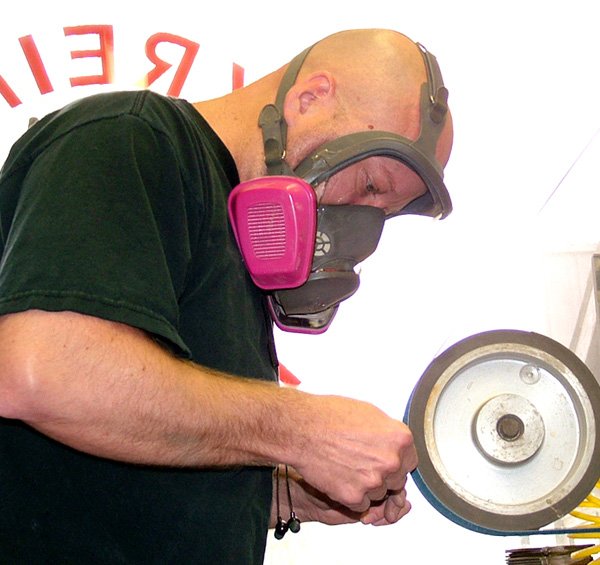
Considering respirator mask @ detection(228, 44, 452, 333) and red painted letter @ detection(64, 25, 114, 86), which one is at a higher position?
red painted letter @ detection(64, 25, 114, 86)

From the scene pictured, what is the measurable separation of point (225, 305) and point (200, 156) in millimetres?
219

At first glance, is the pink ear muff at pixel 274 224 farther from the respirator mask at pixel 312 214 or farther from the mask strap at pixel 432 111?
the mask strap at pixel 432 111

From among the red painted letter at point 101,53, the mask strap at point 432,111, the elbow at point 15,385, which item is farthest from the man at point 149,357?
the red painted letter at point 101,53

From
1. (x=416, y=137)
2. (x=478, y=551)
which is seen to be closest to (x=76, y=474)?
(x=416, y=137)

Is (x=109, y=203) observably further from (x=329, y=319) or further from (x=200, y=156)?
(x=329, y=319)

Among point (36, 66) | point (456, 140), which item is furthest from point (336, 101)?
point (36, 66)

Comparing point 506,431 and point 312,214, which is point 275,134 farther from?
point 506,431

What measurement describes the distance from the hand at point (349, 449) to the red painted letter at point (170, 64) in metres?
1.52

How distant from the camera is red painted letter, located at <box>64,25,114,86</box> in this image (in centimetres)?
242

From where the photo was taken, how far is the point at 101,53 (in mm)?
2443

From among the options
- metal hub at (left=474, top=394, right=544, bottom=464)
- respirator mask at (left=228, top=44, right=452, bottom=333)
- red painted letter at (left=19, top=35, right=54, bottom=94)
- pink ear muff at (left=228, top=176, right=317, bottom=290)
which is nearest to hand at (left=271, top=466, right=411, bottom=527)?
metal hub at (left=474, top=394, right=544, bottom=464)

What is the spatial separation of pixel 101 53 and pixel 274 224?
4.47 ft

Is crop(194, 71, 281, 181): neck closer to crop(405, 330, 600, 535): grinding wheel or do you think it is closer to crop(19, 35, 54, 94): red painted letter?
crop(405, 330, 600, 535): grinding wheel

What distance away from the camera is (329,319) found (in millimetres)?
1628
